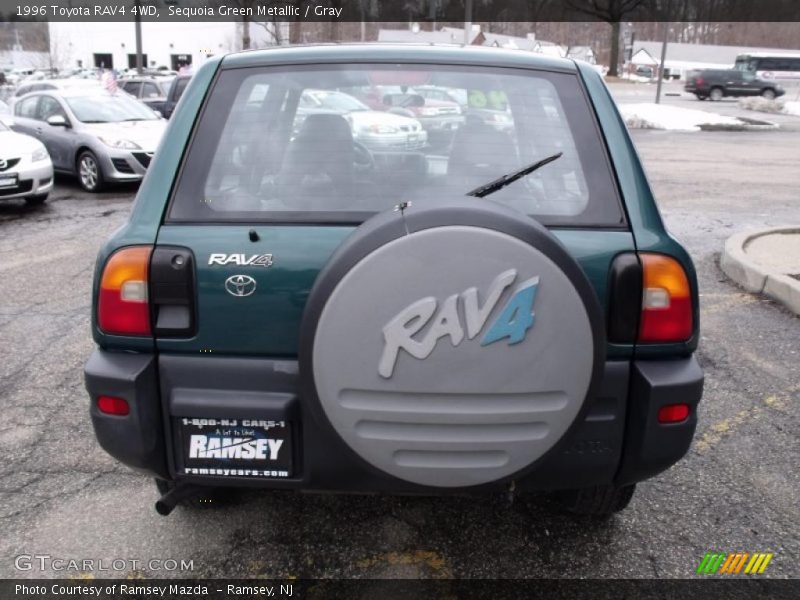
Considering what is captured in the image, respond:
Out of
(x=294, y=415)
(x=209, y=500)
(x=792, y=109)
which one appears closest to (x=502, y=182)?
(x=294, y=415)

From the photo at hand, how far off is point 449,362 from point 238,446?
747 millimetres

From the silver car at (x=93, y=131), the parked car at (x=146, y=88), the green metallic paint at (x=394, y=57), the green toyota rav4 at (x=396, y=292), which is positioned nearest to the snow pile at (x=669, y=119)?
the parked car at (x=146, y=88)

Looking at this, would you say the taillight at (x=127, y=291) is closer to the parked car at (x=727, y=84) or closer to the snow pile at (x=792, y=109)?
the snow pile at (x=792, y=109)

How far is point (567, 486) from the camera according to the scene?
88.0 inches

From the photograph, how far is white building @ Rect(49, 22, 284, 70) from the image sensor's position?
72.9 m

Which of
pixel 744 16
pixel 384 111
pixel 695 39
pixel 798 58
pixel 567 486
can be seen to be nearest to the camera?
pixel 567 486

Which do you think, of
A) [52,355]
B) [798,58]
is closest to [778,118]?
[798,58]

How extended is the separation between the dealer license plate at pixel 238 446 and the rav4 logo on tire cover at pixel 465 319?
507 millimetres

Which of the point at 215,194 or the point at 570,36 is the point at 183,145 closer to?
the point at 215,194

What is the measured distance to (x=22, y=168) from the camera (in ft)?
29.9

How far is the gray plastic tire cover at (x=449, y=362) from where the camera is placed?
1844 mm

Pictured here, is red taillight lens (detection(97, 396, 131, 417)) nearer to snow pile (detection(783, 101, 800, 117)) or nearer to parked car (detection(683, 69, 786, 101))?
snow pile (detection(783, 101, 800, 117))

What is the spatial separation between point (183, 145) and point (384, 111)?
2.55 feet

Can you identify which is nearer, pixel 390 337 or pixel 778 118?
pixel 390 337
